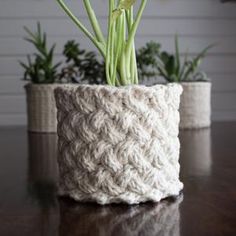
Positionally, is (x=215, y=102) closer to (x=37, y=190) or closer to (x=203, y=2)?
(x=203, y=2)

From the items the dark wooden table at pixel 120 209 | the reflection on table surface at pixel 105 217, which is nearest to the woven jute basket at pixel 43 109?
the dark wooden table at pixel 120 209

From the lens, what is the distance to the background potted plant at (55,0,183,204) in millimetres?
427

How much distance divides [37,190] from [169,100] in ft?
0.54

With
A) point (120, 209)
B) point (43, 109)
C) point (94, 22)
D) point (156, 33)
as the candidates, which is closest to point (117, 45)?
point (94, 22)

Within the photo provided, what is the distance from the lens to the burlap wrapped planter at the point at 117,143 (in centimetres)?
43

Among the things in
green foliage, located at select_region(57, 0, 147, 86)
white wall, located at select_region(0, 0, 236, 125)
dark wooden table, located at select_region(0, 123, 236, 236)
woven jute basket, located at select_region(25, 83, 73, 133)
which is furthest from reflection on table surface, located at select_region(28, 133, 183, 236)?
white wall, located at select_region(0, 0, 236, 125)

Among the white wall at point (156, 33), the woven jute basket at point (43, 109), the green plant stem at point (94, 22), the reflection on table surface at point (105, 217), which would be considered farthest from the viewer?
the white wall at point (156, 33)

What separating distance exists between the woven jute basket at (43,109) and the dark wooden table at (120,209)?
1.44 feet

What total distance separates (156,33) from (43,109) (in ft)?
2.58

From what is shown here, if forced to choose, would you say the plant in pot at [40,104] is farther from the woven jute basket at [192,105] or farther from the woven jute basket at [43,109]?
the woven jute basket at [192,105]

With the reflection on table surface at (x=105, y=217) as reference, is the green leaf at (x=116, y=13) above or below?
above

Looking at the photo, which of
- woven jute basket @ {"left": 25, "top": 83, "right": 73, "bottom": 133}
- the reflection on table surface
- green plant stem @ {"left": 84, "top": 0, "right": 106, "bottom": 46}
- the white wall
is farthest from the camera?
the white wall

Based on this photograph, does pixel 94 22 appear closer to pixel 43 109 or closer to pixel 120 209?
pixel 120 209

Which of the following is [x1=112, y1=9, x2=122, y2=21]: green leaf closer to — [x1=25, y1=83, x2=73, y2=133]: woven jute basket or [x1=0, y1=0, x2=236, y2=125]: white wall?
[x1=25, y1=83, x2=73, y2=133]: woven jute basket
